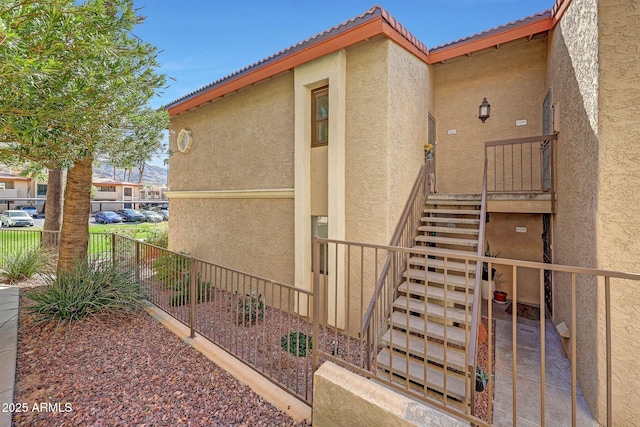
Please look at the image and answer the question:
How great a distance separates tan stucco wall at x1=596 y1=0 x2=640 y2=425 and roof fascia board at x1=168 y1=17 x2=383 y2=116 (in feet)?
11.2

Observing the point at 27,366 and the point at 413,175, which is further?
the point at 413,175

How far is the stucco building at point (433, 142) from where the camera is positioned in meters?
3.67

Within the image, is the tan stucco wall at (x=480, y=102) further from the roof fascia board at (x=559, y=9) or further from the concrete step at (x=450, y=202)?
the concrete step at (x=450, y=202)

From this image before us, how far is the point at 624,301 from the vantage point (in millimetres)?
3525

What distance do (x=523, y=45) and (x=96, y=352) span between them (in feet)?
37.1

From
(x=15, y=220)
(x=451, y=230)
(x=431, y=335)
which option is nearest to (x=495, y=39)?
(x=451, y=230)

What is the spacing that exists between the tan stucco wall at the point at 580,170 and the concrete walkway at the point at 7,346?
23.5ft

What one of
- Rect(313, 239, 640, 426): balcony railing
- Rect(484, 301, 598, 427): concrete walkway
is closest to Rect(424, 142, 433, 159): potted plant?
Rect(313, 239, 640, 426): balcony railing

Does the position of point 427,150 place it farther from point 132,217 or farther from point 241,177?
point 132,217

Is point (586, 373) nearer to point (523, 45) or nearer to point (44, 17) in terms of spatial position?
point (523, 45)

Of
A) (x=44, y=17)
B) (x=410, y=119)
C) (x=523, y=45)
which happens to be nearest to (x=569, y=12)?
(x=523, y=45)

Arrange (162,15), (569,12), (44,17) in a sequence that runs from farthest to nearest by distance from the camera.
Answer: (162,15)
(569,12)
(44,17)

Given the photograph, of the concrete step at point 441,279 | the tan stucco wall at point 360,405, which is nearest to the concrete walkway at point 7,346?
the tan stucco wall at point 360,405

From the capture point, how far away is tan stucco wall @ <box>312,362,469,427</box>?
2668 mm
